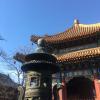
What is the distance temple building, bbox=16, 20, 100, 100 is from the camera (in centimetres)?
1305

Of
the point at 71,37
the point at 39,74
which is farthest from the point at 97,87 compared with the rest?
the point at 39,74

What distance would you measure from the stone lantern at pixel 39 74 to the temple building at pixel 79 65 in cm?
468

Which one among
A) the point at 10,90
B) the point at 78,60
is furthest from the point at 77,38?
the point at 10,90

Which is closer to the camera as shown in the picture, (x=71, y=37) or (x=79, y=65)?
(x=79, y=65)

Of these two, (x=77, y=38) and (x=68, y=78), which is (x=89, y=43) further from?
(x=68, y=78)

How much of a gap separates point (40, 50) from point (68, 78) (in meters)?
6.79

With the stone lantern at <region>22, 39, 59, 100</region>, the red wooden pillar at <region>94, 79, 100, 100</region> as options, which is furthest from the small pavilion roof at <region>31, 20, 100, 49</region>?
the stone lantern at <region>22, 39, 59, 100</region>

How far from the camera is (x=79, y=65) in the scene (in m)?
13.8

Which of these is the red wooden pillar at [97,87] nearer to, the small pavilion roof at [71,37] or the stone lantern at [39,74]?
the small pavilion roof at [71,37]

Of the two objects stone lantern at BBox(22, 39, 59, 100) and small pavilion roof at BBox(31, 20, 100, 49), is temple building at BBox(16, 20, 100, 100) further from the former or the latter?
stone lantern at BBox(22, 39, 59, 100)

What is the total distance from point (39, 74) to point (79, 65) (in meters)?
6.80

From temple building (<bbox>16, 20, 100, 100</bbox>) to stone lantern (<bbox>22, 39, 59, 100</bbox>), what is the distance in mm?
4683

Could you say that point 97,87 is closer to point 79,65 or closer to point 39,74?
point 79,65

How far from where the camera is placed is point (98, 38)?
1511 centimetres
